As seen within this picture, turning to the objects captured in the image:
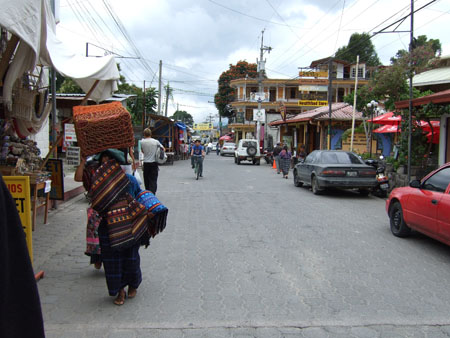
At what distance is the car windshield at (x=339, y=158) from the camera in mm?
13398

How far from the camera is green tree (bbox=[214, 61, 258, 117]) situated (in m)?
63.7

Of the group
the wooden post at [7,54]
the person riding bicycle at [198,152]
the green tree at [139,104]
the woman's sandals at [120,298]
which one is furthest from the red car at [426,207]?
the green tree at [139,104]

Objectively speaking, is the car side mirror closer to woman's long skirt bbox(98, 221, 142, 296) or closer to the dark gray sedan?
woman's long skirt bbox(98, 221, 142, 296)

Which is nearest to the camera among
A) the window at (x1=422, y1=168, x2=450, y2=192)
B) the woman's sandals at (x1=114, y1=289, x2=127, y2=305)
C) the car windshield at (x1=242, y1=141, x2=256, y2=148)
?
the woman's sandals at (x1=114, y1=289, x2=127, y2=305)

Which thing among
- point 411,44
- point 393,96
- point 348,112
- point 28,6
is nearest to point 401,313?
point 28,6

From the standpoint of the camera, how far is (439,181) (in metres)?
6.46

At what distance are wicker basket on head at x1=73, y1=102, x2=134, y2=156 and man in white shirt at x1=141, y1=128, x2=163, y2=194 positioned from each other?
18.2 ft

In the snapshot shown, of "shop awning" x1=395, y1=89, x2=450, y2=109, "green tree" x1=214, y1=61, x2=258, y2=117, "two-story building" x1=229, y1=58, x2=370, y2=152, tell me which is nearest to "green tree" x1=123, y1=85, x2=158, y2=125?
"two-story building" x1=229, y1=58, x2=370, y2=152

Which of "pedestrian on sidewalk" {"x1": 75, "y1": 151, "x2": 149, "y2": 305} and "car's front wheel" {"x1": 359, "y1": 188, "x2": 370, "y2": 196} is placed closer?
"pedestrian on sidewalk" {"x1": 75, "y1": 151, "x2": 149, "y2": 305}

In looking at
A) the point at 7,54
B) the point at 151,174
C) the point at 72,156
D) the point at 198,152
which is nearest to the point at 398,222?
the point at 151,174

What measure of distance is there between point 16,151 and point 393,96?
11990mm

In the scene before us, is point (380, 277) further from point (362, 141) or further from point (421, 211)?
point (362, 141)

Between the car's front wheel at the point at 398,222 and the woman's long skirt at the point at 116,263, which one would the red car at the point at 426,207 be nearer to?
the car's front wheel at the point at 398,222

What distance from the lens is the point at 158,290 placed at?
4625 mm
